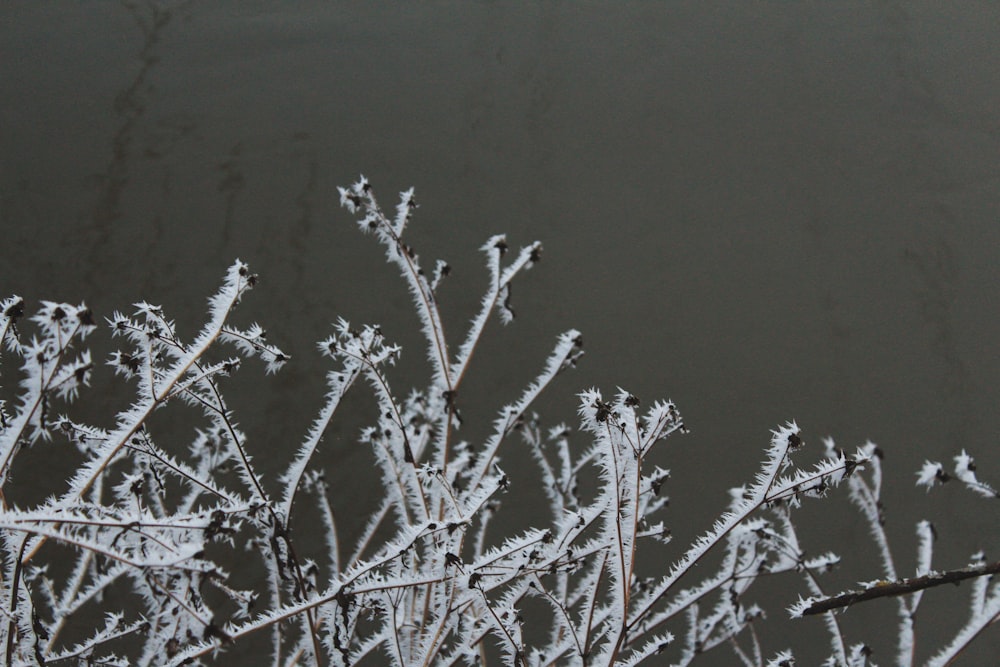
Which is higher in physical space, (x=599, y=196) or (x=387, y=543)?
(x=599, y=196)

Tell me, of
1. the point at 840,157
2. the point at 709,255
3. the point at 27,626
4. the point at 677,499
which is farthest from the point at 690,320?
the point at 27,626

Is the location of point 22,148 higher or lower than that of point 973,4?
lower

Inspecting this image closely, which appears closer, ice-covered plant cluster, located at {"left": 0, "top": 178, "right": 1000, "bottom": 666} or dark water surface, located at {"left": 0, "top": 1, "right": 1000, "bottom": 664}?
ice-covered plant cluster, located at {"left": 0, "top": 178, "right": 1000, "bottom": 666}

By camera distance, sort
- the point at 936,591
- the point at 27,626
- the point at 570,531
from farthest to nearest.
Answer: the point at 936,591 → the point at 570,531 → the point at 27,626

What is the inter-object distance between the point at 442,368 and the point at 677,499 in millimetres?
1371

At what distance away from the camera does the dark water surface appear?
255 centimetres

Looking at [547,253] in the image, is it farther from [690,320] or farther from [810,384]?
[810,384]

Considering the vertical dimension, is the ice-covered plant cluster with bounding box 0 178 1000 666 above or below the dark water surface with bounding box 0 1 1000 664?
below

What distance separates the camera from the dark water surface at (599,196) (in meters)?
2.55

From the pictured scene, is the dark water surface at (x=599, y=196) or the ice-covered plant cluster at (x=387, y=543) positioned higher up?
the dark water surface at (x=599, y=196)

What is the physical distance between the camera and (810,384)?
2.57 metres

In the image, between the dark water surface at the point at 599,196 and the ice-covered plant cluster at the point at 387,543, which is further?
the dark water surface at the point at 599,196

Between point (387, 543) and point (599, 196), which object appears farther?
point (599, 196)

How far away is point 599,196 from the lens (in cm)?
283
